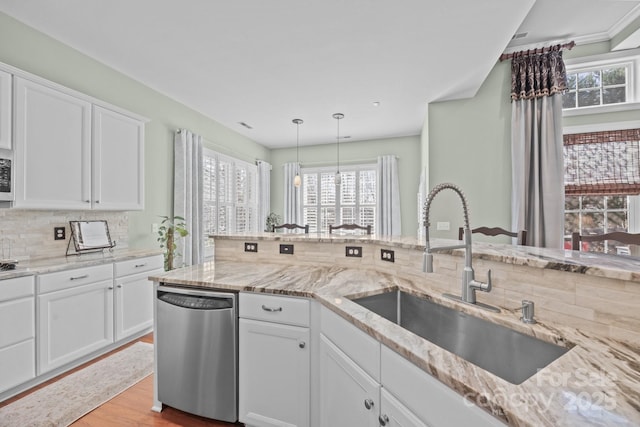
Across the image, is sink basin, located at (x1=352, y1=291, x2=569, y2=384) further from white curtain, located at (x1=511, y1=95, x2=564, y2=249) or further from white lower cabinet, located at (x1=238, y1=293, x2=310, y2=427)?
white curtain, located at (x1=511, y1=95, x2=564, y2=249)

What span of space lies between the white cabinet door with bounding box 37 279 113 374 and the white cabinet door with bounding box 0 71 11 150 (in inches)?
44.7

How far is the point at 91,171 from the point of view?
269 centimetres

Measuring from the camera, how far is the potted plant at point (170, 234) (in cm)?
346

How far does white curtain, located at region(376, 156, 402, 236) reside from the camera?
18.5ft

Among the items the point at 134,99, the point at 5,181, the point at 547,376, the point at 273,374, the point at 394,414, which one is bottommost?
the point at 273,374

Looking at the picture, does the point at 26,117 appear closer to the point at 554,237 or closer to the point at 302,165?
the point at 302,165

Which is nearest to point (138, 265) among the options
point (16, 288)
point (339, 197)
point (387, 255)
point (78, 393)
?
point (16, 288)

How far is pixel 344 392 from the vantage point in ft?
4.13

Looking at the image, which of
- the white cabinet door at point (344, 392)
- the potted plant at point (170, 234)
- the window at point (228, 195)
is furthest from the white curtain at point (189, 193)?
the white cabinet door at point (344, 392)

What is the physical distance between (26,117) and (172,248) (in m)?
1.74

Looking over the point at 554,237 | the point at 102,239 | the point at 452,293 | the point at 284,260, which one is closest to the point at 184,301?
the point at 284,260

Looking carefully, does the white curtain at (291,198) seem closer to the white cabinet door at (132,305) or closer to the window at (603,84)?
the white cabinet door at (132,305)

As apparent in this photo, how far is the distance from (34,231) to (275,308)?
2.37 metres

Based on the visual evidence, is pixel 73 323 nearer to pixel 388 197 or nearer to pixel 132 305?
pixel 132 305
